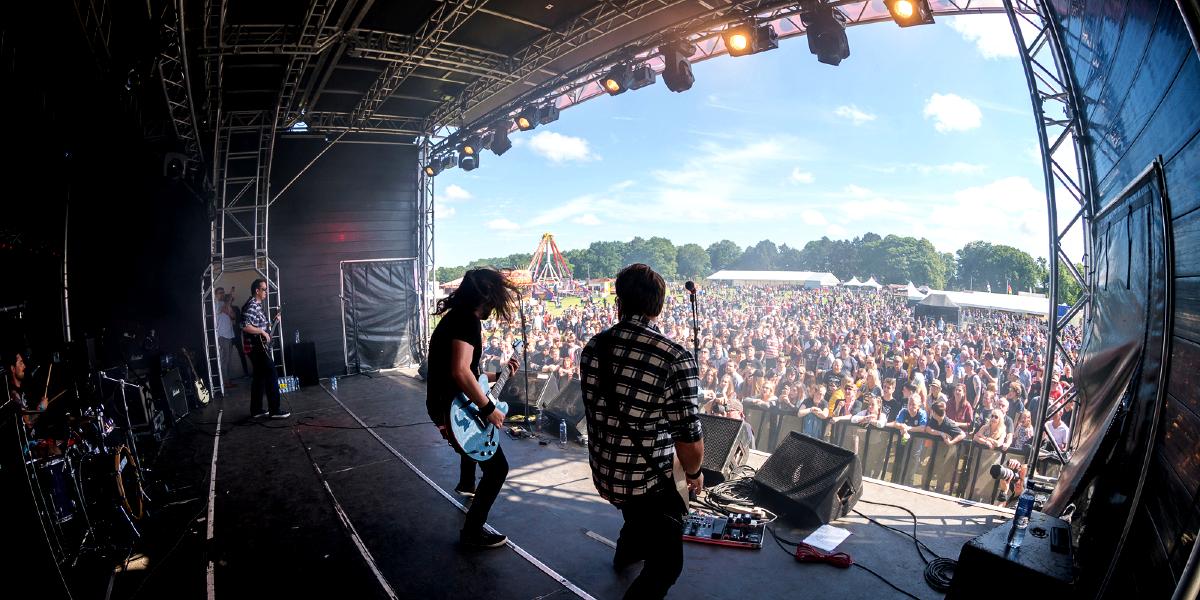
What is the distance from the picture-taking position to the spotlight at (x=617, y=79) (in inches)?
286

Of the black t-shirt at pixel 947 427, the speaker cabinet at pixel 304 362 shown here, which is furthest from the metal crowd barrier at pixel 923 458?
the speaker cabinet at pixel 304 362

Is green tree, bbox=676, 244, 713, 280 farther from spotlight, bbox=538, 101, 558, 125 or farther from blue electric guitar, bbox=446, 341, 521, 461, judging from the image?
blue electric guitar, bbox=446, 341, 521, 461

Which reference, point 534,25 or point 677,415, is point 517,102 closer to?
point 534,25

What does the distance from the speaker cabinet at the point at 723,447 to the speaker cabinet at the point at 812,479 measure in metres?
0.32

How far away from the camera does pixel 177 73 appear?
6.41 meters

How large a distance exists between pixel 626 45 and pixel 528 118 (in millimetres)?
2460

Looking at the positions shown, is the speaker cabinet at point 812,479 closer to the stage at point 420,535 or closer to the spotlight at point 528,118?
the stage at point 420,535

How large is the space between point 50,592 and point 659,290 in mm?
2813

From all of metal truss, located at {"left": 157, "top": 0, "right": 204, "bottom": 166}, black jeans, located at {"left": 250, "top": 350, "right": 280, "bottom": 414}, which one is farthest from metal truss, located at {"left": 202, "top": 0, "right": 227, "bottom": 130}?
black jeans, located at {"left": 250, "top": 350, "right": 280, "bottom": 414}

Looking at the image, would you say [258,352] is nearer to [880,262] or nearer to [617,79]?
[617,79]

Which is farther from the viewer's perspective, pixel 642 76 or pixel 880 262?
pixel 880 262

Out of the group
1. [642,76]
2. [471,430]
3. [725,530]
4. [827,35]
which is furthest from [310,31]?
[725,530]

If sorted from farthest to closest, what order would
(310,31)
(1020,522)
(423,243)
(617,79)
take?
(423,243), (617,79), (310,31), (1020,522)

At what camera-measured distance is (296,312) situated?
398 inches
